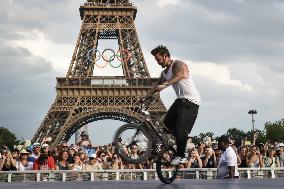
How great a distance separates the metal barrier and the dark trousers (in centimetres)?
431

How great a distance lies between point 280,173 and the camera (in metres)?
12.4

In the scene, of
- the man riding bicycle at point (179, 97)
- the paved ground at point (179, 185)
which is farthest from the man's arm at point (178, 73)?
the paved ground at point (179, 185)

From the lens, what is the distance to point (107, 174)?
12.0 meters

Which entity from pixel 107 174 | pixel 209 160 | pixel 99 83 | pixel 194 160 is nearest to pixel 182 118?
pixel 107 174

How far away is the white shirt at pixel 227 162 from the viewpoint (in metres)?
9.52

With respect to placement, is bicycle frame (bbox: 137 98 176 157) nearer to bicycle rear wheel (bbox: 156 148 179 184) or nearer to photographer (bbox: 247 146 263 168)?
bicycle rear wheel (bbox: 156 148 179 184)

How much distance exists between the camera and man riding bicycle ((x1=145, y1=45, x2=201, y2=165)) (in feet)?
22.6

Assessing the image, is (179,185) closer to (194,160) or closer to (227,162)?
(227,162)

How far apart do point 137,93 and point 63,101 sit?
23.6ft

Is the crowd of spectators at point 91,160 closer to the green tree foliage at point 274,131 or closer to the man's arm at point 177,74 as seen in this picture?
the man's arm at point 177,74

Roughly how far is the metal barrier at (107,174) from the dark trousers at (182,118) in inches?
170

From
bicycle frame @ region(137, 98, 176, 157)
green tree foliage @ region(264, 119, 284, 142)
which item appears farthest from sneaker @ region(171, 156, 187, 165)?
green tree foliage @ region(264, 119, 284, 142)

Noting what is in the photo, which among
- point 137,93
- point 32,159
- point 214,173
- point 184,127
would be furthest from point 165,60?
point 137,93

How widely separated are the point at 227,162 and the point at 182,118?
3082mm
